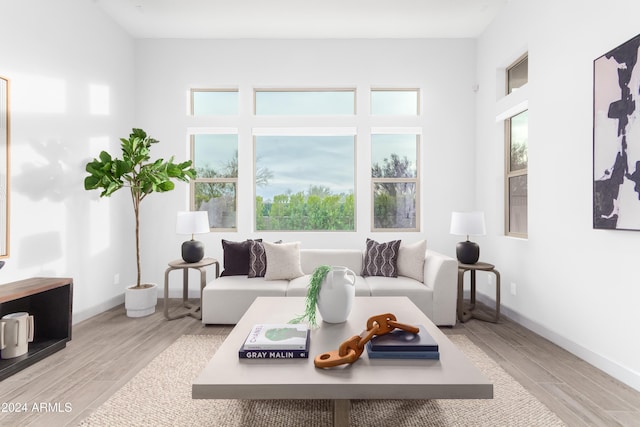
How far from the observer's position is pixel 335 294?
212 centimetres

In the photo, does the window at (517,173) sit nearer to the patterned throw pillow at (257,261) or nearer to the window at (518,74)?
the window at (518,74)

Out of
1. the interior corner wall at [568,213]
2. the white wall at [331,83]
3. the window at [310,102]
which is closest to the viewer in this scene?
the interior corner wall at [568,213]

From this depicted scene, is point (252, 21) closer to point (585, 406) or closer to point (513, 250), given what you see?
point (513, 250)

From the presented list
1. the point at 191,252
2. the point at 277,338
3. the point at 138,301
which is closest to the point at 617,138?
the point at 277,338

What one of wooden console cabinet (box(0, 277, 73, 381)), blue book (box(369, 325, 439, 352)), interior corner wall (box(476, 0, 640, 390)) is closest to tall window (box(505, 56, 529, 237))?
interior corner wall (box(476, 0, 640, 390))

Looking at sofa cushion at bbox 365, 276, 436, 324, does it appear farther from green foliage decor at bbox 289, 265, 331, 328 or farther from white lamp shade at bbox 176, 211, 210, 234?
white lamp shade at bbox 176, 211, 210, 234

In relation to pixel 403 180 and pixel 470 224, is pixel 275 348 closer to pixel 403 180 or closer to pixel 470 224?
pixel 470 224

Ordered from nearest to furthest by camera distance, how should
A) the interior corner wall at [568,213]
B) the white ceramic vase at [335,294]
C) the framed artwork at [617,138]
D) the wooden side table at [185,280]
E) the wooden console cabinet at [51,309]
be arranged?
the white ceramic vase at [335,294], the framed artwork at [617,138], the interior corner wall at [568,213], the wooden console cabinet at [51,309], the wooden side table at [185,280]

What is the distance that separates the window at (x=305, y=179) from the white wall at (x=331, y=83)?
1.22ft

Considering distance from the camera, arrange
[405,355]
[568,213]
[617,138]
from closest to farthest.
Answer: [405,355]
[617,138]
[568,213]

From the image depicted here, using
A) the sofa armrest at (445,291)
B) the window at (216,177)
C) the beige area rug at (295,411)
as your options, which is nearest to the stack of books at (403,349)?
the beige area rug at (295,411)

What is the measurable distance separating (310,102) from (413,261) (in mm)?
2584

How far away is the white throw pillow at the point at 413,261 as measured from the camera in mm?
3895

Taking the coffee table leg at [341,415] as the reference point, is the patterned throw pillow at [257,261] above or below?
above
